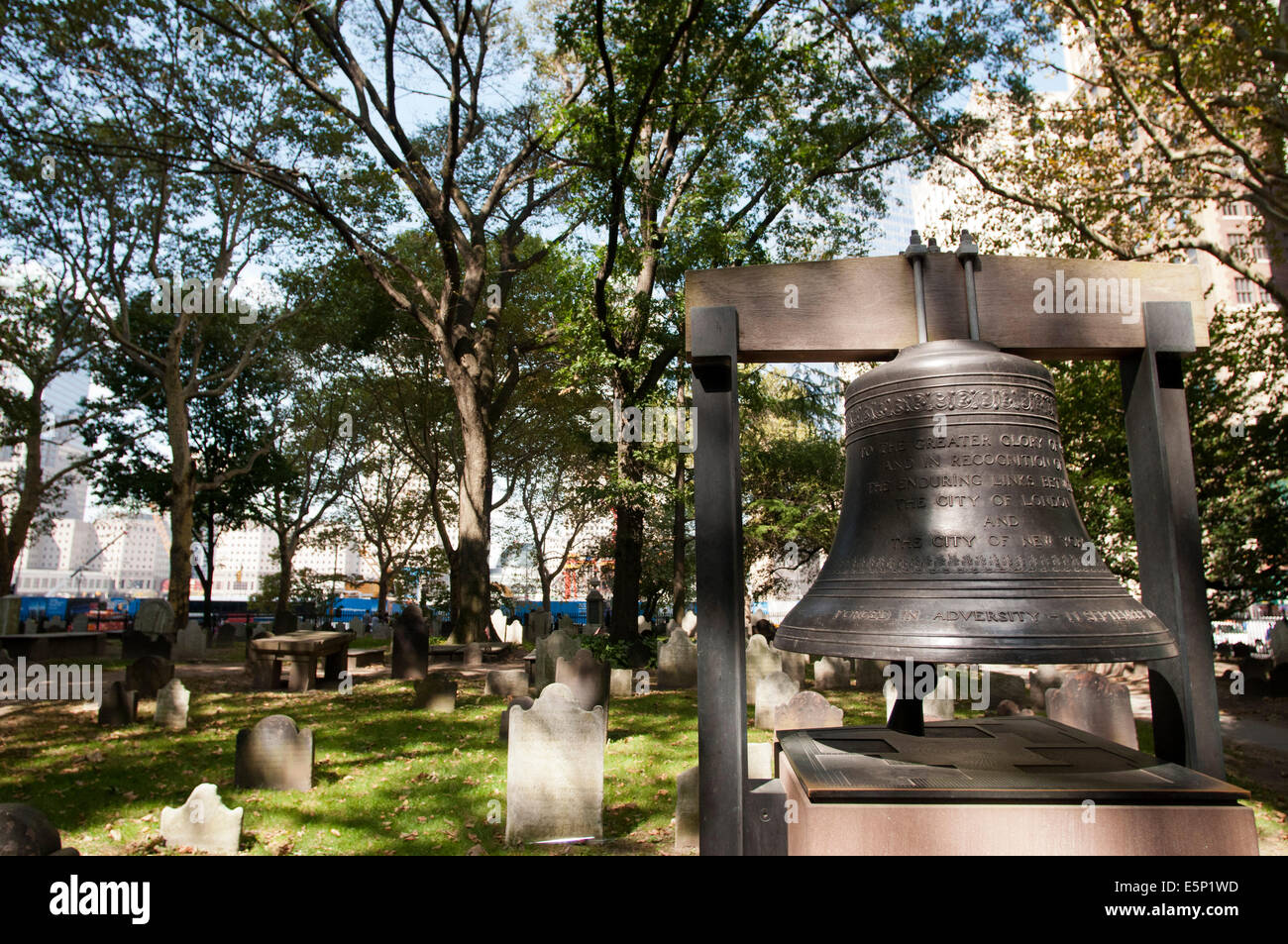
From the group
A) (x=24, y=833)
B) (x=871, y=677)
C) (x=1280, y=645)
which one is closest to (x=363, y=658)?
(x=871, y=677)

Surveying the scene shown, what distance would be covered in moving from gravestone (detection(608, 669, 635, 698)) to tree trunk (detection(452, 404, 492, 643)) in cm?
525

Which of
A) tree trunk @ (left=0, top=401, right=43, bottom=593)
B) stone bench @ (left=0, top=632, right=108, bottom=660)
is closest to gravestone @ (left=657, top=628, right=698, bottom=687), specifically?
stone bench @ (left=0, top=632, right=108, bottom=660)

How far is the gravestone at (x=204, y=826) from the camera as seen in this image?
483 cm

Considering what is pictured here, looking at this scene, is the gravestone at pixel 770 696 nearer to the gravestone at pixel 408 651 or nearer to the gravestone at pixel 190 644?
the gravestone at pixel 408 651

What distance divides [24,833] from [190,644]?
50.1ft

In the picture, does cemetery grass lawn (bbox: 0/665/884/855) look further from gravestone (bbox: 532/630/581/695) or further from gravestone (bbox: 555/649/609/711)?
gravestone (bbox: 532/630/581/695)

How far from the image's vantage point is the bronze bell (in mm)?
2307

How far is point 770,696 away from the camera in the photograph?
8.56m

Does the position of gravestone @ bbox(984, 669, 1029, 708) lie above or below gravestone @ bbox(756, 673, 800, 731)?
below

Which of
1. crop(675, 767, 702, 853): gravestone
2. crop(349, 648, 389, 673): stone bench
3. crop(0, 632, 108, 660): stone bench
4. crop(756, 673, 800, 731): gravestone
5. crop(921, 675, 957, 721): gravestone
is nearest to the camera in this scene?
crop(675, 767, 702, 853): gravestone

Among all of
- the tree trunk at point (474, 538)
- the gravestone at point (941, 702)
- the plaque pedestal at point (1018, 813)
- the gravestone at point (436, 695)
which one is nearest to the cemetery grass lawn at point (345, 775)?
the gravestone at point (436, 695)
